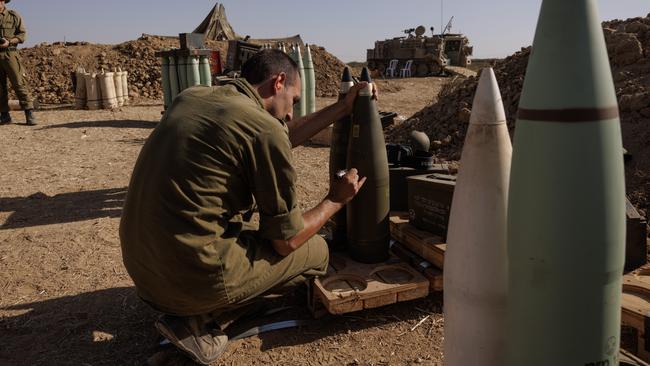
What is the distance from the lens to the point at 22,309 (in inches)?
119

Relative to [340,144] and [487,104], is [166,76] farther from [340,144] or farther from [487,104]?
[487,104]

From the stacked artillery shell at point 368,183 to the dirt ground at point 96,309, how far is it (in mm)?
389

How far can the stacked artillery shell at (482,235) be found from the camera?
1.68m

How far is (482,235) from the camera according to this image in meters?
1.69

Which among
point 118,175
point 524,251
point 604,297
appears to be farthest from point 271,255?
point 118,175

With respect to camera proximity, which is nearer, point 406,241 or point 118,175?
point 406,241

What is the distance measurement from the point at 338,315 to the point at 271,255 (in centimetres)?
59

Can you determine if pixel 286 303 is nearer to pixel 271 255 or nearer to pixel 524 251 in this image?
pixel 271 255

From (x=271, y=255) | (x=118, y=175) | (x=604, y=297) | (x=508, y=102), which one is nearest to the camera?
(x=604, y=297)

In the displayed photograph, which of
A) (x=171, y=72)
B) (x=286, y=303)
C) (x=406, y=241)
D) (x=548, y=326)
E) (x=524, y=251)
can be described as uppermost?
(x=171, y=72)

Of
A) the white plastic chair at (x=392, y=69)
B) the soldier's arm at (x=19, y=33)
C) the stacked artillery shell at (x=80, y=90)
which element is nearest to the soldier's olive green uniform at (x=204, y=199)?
the soldier's arm at (x=19, y=33)

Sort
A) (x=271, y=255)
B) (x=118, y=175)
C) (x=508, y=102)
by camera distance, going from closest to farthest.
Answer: (x=271, y=255) → (x=118, y=175) → (x=508, y=102)

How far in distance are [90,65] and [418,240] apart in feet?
55.0

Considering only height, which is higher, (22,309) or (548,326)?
(548,326)
